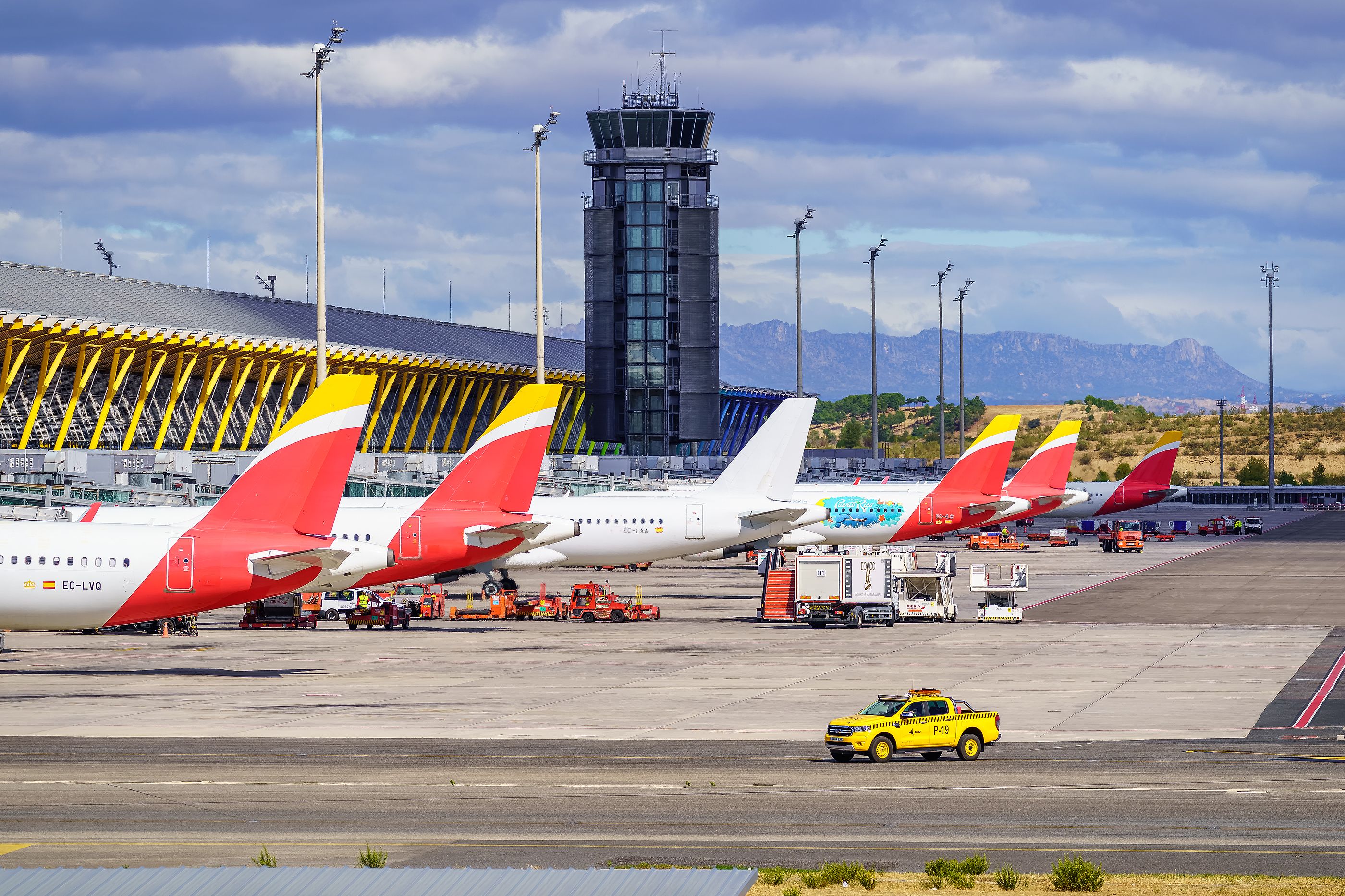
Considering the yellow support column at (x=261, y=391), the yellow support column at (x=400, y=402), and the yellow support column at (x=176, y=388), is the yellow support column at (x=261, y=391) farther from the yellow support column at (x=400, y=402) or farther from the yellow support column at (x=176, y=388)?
the yellow support column at (x=400, y=402)

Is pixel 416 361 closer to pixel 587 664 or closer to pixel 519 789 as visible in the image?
pixel 587 664

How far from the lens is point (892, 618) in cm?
6175

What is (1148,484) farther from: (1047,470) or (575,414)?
(575,414)

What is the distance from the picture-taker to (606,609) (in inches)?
2470

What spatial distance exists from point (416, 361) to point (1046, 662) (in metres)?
87.4

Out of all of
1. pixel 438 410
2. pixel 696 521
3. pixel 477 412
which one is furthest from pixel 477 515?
pixel 477 412

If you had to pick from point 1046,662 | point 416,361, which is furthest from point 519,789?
point 416,361

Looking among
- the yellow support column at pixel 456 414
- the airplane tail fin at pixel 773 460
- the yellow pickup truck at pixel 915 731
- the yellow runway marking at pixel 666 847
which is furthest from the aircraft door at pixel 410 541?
the yellow support column at pixel 456 414

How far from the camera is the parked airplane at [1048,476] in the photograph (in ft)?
340

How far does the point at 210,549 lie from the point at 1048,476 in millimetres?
75202

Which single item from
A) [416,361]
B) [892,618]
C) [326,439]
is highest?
[416,361]

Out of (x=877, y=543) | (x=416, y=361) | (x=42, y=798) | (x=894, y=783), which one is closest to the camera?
(x=42, y=798)

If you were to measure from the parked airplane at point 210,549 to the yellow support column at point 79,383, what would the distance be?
54.1 m

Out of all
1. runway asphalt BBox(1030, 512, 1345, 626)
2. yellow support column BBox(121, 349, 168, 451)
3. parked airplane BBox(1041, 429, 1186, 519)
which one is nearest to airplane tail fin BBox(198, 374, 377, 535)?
runway asphalt BBox(1030, 512, 1345, 626)
